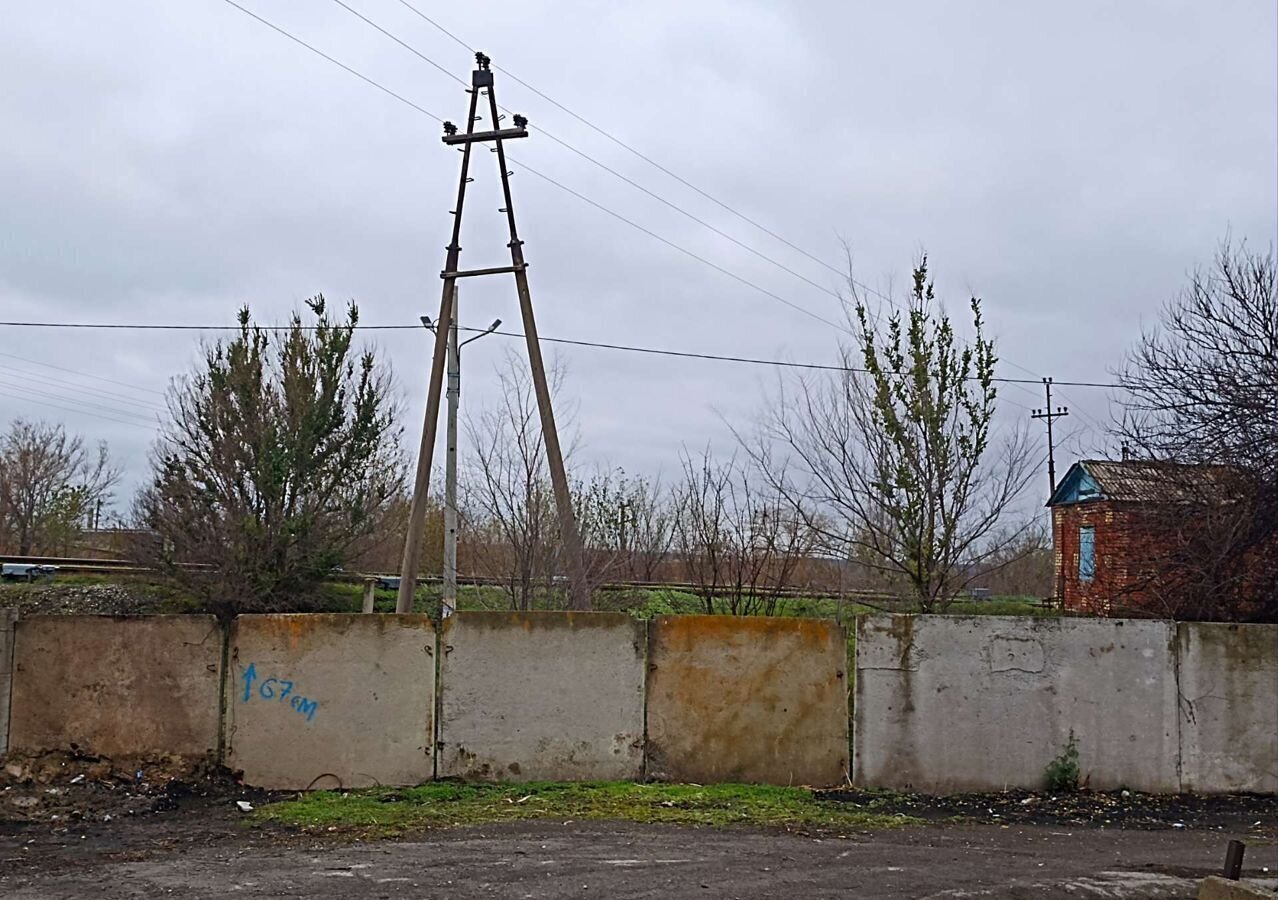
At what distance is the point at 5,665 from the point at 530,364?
815 cm

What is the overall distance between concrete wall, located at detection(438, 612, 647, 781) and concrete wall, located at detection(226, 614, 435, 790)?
0.25 meters

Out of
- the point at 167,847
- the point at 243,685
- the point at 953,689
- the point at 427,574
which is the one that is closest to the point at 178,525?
the point at 427,574

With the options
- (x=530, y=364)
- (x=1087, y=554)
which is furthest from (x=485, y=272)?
(x=1087, y=554)

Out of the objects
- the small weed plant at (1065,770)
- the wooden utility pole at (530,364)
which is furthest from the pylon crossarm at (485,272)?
the small weed plant at (1065,770)

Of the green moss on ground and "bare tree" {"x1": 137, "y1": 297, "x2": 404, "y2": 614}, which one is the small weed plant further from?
"bare tree" {"x1": 137, "y1": 297, "x2": 404, "y2": 614}

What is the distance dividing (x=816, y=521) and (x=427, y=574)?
35.8 ft

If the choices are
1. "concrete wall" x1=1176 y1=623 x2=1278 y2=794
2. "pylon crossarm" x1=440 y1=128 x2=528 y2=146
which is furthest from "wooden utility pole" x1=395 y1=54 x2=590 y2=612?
"concrete wall" x1=1176 y1=623 x2=1278 y2=794

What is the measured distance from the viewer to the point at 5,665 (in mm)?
9266

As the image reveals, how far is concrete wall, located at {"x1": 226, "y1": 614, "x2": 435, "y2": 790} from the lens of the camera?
925 centimetres

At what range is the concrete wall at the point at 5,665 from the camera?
919cm

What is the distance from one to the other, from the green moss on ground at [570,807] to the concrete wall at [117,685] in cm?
126

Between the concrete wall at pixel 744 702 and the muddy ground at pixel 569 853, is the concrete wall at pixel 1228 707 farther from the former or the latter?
the concrete wall at pixel 744 702

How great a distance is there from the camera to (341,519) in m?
20.2

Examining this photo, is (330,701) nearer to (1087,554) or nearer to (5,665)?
(5,665)
